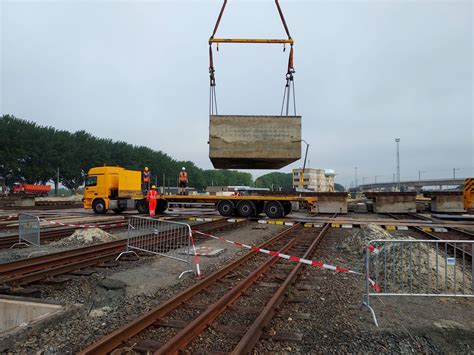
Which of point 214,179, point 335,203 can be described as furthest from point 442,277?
point 214,179

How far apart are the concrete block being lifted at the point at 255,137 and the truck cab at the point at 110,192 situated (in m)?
10.1

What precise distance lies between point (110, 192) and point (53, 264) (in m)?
13.8

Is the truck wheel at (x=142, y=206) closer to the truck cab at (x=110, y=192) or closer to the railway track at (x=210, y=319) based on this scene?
the truck cab at (x=110, y=192)

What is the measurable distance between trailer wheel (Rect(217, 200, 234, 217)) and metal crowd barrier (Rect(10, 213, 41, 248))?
9.63 metres

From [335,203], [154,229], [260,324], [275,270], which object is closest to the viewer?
[260,324]

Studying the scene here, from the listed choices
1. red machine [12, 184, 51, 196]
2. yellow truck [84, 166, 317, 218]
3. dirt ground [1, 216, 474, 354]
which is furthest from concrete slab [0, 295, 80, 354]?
red machine [12, 184, 51, 196]

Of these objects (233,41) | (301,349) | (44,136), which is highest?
(44,136)

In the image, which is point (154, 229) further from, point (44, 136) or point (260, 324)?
point (44, 136)

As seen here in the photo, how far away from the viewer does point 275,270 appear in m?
7.21

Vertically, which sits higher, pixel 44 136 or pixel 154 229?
→ pixel 44 136

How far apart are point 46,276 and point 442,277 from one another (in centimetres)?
696

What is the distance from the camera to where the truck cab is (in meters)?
20.5

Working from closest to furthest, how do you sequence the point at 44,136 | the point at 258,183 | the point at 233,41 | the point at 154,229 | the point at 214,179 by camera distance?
the point at 154,229 → the point at 233,41 → the point at 44,136 → the point at 214,179 → the point at 258,183

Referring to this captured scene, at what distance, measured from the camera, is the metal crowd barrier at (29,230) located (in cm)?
984
